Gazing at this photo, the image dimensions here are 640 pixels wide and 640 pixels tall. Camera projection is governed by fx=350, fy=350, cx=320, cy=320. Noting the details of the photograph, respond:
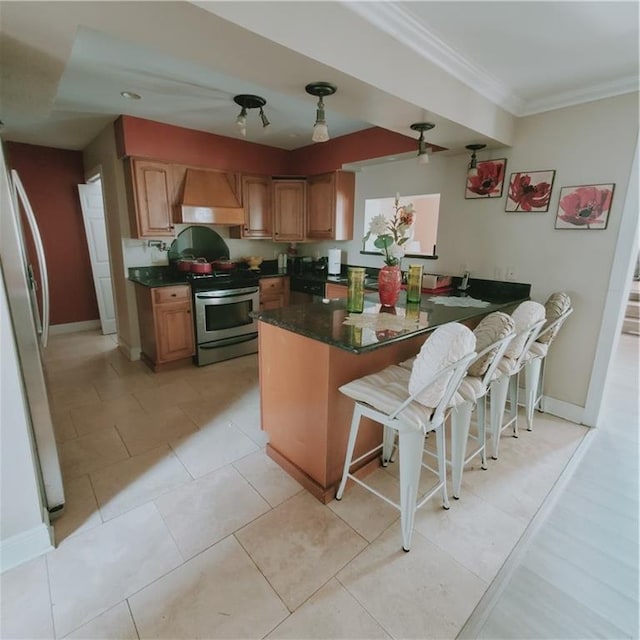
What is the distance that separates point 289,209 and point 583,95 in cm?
308

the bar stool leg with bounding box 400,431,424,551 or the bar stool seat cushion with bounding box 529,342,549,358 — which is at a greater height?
the bar stool seat cushion with bounding box 529,342,549,358

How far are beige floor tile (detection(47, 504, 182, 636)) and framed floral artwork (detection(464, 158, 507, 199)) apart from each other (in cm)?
342

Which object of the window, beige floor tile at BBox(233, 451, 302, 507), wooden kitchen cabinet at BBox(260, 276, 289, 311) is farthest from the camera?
wooden kitchen cabinet at BBox(260, 276, 289, 311)

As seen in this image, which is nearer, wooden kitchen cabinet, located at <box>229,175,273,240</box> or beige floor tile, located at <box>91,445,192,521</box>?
beige floor tile, located at <box>91,445,192,521</box>

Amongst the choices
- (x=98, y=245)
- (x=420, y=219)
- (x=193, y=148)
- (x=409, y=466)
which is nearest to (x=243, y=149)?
(x=193, y=148)

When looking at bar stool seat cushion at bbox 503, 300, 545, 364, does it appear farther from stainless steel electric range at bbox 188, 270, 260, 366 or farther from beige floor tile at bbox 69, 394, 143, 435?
beige floor tile at bbox 69, 394, 143, 435

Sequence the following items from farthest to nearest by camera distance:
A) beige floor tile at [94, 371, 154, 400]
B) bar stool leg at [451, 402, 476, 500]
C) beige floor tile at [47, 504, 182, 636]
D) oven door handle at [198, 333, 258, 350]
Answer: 1. oven door handle at [198, 333, 258, 350]
2. beige floor tile at [94, 371, 154, 400]
3. bar stool leg at [451, 402, 476, 500]
4. beige floor tile at [47, 504, 182, 636]

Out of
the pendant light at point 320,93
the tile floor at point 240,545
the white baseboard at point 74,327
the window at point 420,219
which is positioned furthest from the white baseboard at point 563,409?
the white baseboard at point 74,327

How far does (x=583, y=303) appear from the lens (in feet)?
9.00

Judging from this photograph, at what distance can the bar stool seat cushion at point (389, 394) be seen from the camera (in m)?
1.58

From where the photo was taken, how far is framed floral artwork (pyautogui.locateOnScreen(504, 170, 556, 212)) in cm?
278

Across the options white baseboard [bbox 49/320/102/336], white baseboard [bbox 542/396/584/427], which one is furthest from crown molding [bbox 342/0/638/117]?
white baseboard [bbox 49/320/102/336]

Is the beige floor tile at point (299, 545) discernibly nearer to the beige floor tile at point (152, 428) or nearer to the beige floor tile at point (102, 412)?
the beige floor tile at point (152, 428)

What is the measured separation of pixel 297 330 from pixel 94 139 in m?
4.10
